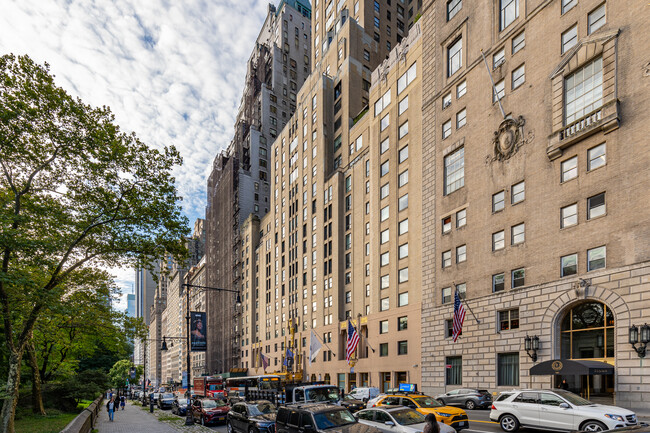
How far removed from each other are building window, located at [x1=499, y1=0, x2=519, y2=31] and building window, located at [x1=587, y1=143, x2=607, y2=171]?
555 inches

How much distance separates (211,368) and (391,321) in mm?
86579

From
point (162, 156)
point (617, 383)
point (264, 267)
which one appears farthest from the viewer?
point (264, 267)

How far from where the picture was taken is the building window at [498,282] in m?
34.8

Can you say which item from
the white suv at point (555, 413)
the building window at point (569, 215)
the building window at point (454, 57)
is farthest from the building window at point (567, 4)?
the white suv at point (555, 413)

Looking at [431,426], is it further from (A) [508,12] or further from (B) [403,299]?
(B) [403,299]

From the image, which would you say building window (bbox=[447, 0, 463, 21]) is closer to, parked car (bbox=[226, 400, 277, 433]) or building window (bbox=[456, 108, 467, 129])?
building window (bbox=[456, 108, 467, 129])

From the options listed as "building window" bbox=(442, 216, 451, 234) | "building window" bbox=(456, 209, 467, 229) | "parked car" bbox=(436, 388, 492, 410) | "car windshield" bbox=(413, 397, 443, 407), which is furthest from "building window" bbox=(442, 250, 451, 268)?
"car windshield" bbox=(413, 397, 443, 407)

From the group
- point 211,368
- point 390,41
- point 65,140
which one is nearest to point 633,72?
point 65,140

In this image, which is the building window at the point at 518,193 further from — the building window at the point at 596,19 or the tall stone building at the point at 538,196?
the building window at the point at 596,19

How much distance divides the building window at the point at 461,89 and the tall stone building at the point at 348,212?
7312mm

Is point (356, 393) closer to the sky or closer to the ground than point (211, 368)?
closer to the sky

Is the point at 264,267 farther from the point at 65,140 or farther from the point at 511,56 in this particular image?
the point at 65,140

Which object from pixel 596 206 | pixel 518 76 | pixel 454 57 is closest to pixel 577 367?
pixel 596 206

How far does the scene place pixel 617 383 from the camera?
26.1 m
